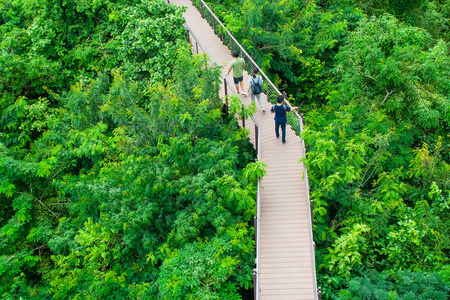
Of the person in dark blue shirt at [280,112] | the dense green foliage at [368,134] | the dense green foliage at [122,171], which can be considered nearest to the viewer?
the dense green foliage at [122,171]

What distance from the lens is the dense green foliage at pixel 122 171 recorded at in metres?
9.65

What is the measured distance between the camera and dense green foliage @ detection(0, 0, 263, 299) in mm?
9648

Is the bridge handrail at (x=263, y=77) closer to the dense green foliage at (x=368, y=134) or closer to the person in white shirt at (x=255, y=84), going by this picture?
the dense green foliage at (x=368, y=134)

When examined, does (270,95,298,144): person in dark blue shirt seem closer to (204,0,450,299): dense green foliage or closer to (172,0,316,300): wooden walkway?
(172,0,316,300): wooden walkway

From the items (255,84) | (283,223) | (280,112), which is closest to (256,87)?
(255,84)

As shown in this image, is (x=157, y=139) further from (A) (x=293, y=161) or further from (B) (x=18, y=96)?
(B) (x=18, y=96)

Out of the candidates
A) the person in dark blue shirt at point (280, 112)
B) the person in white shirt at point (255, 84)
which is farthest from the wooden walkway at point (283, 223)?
Answer: the person in white shirt at point (255, 84)

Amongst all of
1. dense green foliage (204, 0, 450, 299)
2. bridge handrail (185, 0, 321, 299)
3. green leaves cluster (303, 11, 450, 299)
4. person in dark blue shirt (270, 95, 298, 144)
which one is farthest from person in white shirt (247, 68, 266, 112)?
green leaves cluster (303, 11, 450, 299)

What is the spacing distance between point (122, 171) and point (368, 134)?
8.30 metres

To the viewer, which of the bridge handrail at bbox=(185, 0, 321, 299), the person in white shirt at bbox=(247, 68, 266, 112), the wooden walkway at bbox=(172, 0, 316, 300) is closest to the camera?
the wooden walkway at bbox=(172, 0, 316, 300)

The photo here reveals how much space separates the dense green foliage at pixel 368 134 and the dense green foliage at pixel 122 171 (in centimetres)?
257

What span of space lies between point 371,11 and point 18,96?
61.1 ft

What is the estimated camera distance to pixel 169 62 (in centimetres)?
1493

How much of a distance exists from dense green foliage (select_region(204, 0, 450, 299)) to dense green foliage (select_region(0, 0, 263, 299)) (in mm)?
2566
